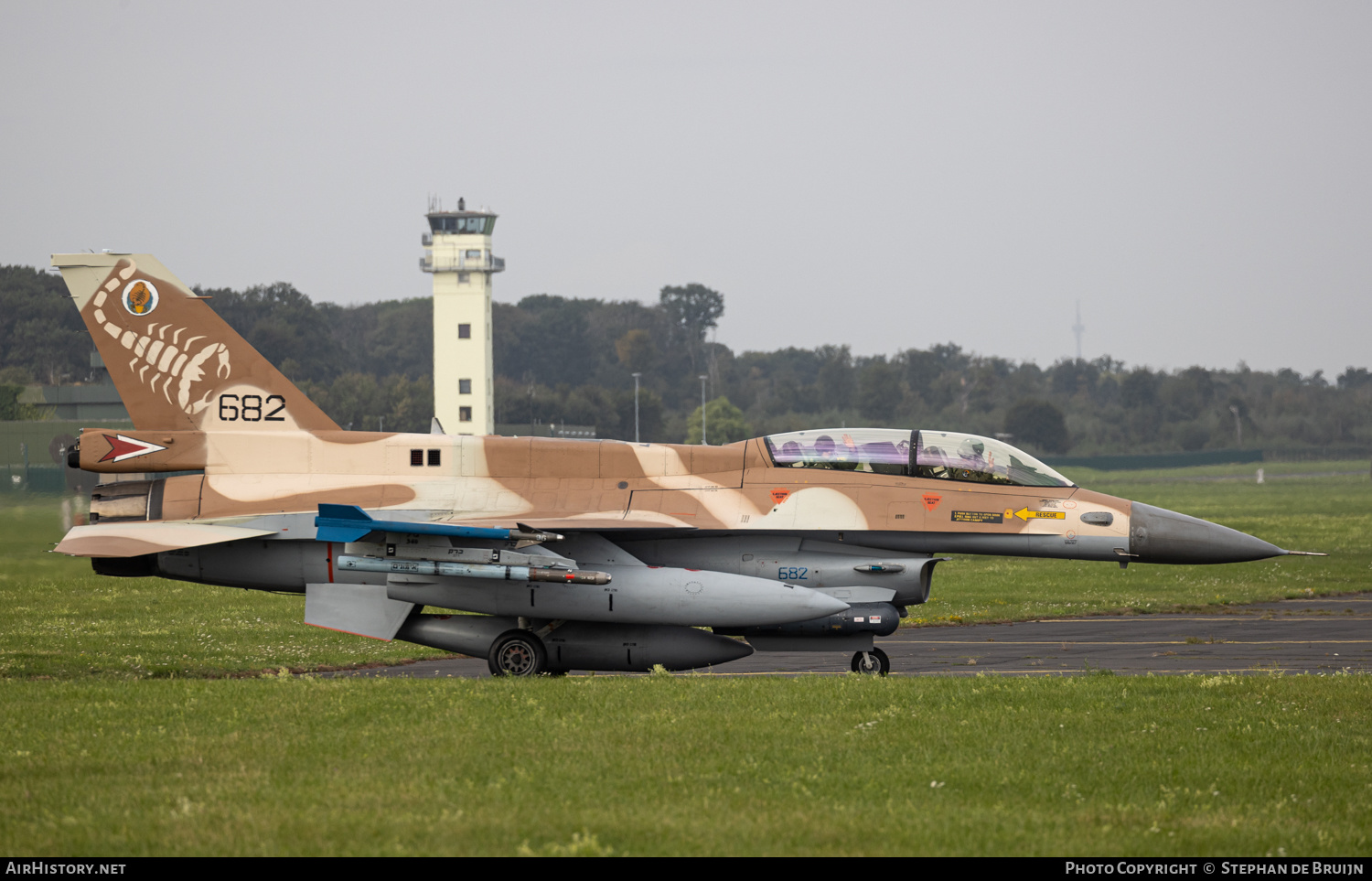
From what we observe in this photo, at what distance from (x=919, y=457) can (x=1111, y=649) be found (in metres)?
4.92

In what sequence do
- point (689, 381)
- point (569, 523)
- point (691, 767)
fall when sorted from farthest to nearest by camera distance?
point (689, 381), point (569, 523), point (691, 767)

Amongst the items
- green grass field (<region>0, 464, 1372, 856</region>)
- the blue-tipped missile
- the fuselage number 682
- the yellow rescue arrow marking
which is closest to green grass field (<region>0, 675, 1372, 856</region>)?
green grass field (<region>0, 464, 1372, 856</region>)

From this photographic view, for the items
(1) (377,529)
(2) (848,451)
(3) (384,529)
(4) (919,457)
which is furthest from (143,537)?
(4) (919,457)

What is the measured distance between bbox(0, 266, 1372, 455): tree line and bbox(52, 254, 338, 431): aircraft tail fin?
7815cm

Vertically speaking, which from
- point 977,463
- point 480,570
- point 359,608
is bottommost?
point 359,608

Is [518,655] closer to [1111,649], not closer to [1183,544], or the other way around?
[1183,544]

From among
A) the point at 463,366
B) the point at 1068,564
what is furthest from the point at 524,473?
the point at 463,366

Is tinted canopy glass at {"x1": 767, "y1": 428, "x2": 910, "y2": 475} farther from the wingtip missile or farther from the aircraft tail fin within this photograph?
the aircraft tail fin

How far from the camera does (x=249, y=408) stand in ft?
55.3

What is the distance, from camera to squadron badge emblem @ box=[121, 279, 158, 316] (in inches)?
667

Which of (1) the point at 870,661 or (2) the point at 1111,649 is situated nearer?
(1) the point at 870,661

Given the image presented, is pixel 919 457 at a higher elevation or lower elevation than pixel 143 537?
higher

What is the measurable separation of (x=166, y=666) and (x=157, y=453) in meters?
2.91

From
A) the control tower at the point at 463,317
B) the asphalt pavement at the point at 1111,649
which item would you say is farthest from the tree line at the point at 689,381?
the asphalt pavement at the point at 1111,649
